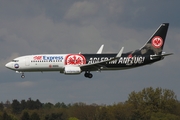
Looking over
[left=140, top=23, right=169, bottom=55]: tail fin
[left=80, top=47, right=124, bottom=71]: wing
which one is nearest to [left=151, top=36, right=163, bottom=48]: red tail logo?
[left=140, top=23, right=169, bottom=55]: tail fin

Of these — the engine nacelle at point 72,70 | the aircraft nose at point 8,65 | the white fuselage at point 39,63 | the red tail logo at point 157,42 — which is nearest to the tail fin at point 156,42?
the red tail logo at point 157,42

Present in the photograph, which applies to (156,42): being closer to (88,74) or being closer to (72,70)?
(88,74)

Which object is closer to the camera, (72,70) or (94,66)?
(72,70)

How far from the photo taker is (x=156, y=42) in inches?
5349

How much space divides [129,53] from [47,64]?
17.6 m

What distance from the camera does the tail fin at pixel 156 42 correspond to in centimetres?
13348

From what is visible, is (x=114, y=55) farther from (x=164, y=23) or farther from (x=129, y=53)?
(x=164, y=23)

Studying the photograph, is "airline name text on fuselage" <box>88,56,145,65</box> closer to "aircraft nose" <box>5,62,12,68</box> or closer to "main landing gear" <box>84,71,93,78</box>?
"main landing gear" <box>84,71,93,78</box>

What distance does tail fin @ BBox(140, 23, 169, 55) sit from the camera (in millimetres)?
133475

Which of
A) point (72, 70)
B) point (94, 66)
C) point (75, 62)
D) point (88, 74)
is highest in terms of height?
point (75, 62)

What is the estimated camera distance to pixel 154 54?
436ft

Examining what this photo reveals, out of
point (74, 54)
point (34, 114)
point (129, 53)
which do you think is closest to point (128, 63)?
point (129, 53)

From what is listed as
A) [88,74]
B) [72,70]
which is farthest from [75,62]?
[88,74]

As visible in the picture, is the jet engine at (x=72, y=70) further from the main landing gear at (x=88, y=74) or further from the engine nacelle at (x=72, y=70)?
the main landing gear at (x=88, y=74)
